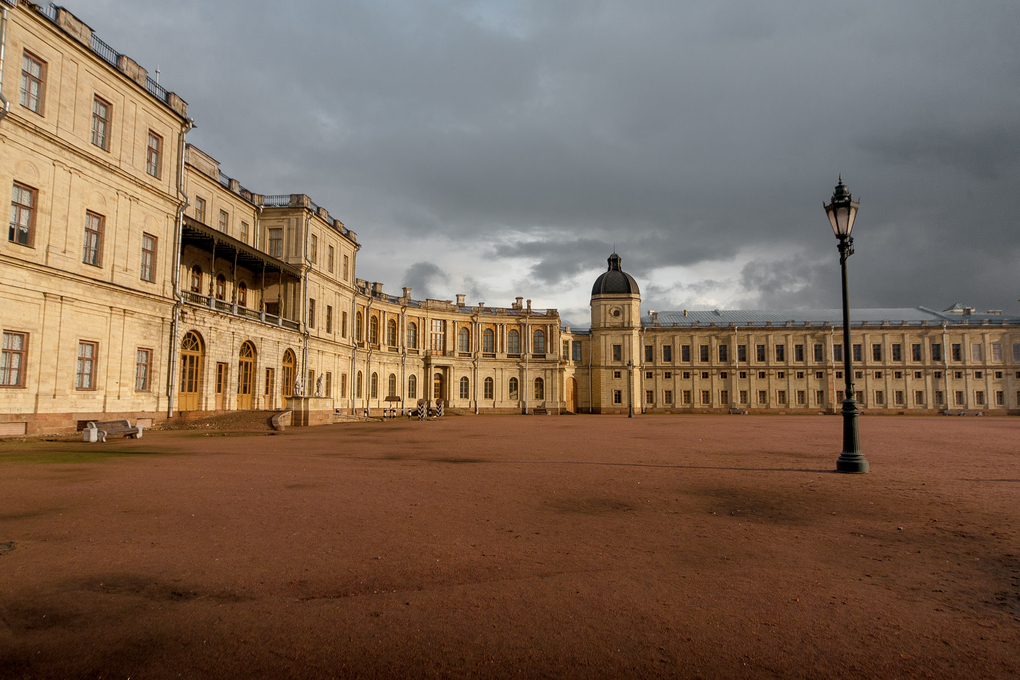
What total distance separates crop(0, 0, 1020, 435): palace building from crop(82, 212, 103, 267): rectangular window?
7cm

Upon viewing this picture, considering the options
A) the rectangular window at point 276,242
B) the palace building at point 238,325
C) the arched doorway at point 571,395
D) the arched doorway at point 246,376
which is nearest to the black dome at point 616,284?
the palace building at point 238,325

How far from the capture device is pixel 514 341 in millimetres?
65938

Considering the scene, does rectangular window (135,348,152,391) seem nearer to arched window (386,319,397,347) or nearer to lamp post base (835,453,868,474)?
lamp post base (835,453,868,474)

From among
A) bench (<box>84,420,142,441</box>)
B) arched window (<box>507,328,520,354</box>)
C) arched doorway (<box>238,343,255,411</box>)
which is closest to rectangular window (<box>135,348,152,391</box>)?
bench (<box>84,420,142,441</box>)

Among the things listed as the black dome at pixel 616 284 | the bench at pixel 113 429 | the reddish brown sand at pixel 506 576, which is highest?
the black dome at pixel 616 284

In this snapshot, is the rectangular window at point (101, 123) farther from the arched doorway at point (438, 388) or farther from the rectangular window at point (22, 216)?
the arched doorway at point (438, 388)

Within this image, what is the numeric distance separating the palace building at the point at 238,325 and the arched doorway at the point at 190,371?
78 mm

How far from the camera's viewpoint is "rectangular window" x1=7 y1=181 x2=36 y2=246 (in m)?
19.1

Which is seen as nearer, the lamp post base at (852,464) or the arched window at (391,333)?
the lamp post base at (852,464)

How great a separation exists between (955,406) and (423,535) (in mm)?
86409

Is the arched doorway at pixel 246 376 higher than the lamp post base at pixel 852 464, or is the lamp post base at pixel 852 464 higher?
the arched doorway at pixel 246 376

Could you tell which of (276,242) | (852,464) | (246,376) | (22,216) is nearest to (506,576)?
(852,464)

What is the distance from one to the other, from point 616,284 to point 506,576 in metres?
71.4

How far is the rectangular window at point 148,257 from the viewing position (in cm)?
2467
